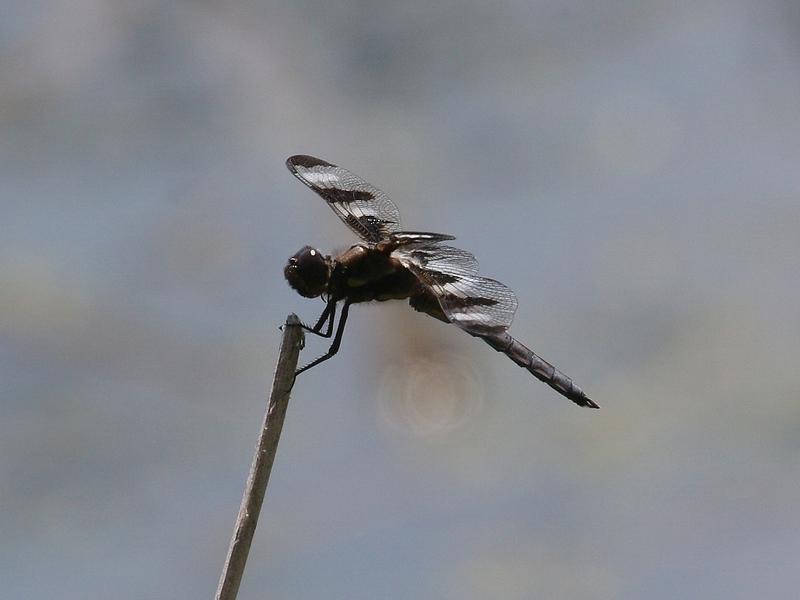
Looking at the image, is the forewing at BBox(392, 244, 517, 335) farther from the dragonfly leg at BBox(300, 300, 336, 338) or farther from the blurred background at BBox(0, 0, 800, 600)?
the blurred background at BBox(0, 0, 800, 600)

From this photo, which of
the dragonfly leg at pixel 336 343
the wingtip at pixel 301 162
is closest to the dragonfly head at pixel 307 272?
the dragonfly leg at pixel 336 343

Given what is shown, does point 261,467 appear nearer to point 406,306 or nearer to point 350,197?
point 350,197

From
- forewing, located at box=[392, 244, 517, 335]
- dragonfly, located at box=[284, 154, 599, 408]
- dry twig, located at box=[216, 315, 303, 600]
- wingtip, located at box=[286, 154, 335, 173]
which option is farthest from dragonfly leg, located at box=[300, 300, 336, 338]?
dry twig, located at box=[216, 315, 303, 600]

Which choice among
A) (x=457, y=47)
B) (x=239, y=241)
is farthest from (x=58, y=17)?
(x=457, y=47)

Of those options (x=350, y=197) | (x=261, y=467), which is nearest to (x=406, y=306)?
(x=350, y=197)

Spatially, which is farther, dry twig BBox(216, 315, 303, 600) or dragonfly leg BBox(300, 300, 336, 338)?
dragonfly leg BBox(300, 300, 336, 338)
